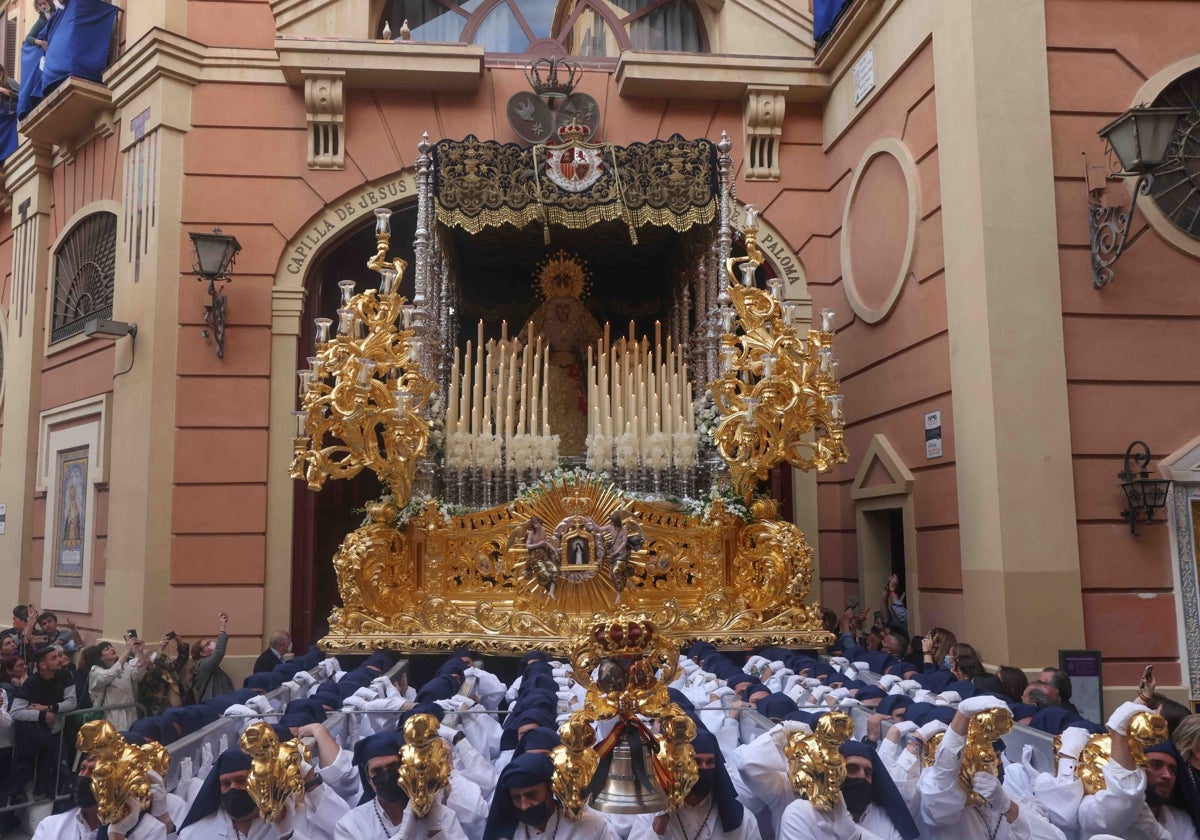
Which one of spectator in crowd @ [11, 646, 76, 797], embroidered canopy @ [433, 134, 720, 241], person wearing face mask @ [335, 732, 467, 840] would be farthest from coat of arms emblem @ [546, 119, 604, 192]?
person wearing face mask @ [335, 732, 467, 840]

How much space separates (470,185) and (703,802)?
7650 mm

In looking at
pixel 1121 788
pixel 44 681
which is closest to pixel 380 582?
pixel 44 681

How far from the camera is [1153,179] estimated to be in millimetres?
8891

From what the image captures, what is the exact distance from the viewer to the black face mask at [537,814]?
436 cm

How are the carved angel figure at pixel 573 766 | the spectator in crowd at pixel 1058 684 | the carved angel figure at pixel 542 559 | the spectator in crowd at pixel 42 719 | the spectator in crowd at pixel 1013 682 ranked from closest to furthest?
the carved angel figure at pixel 573 766 < the spectator in crowd at pixel 1058 684 < the spectator in crowd at pixel 1013 682 < the spectator in crowd at pixel 42 719 < the carved angel figure at pixel 542 559

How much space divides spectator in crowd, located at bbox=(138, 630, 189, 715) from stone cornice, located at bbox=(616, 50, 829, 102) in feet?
26.4

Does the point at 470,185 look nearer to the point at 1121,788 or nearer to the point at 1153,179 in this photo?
the point at 1153,179

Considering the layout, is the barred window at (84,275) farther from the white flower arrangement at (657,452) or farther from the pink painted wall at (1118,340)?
the pink painted wall at (1118,340)

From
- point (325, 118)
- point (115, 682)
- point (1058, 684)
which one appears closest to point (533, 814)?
point (1058, 684)

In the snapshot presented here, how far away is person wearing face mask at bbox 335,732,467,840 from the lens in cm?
452

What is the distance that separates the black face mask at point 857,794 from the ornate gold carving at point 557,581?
4671 millimetres

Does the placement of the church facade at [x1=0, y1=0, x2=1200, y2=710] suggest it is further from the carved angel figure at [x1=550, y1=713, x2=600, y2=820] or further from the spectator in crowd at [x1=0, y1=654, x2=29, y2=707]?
the carved angel figure at [x1=550, y1=713, x2=600, y2=820]

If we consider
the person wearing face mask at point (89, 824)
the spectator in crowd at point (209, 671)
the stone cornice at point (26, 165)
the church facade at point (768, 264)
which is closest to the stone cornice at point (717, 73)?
the church facade at point (768, 264)

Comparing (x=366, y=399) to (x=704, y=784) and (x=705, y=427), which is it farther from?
(x=704, y=784)
